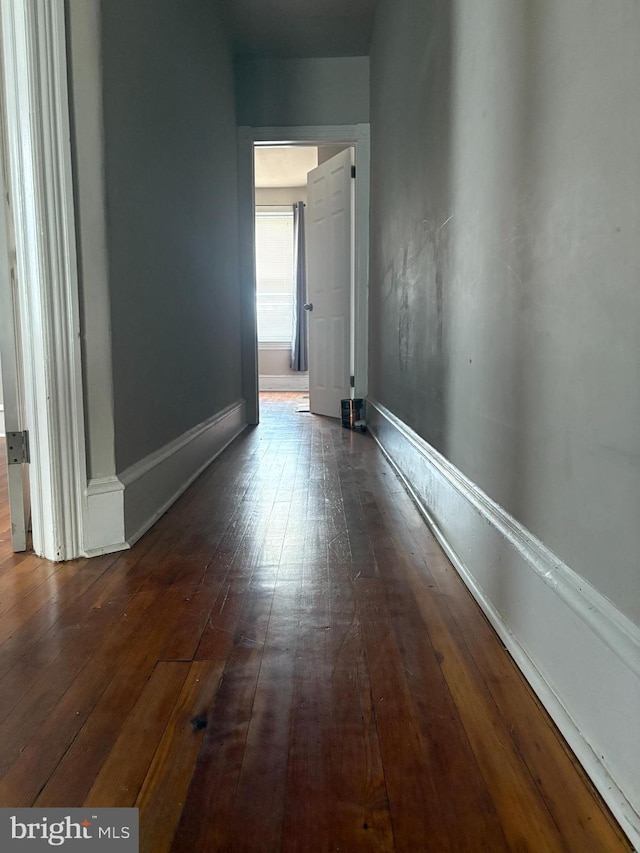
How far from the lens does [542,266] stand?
994mm

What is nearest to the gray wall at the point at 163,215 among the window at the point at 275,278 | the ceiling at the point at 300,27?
the ceiling at the point at 300,27

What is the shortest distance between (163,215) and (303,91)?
2712 mm

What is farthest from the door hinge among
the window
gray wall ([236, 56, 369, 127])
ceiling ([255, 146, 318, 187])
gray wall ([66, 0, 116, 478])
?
the window

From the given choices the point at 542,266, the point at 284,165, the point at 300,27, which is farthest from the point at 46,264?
the point at 284,165

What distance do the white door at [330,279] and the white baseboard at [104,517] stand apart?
309 centimetres

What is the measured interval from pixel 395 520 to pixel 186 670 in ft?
3.43

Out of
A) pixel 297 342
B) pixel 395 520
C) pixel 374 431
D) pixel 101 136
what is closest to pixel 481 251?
pixel 395 520

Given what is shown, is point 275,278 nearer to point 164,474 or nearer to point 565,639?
point 164,474

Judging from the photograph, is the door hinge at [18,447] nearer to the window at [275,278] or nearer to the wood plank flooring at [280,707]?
the wood plank flooring at [280,707]

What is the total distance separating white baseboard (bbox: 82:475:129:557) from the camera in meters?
1.57

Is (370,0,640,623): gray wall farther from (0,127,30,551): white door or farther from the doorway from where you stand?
the doorway

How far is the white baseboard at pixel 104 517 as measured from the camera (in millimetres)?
1574

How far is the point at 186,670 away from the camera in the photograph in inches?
39.8

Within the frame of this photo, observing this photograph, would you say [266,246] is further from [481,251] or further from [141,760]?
[141,760]
